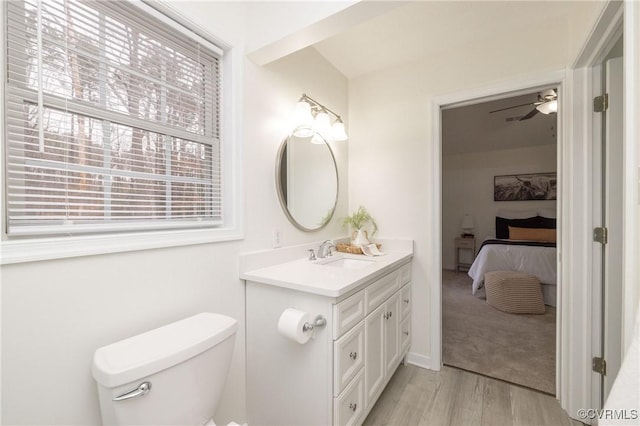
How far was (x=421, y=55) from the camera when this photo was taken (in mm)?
2158

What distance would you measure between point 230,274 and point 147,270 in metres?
0.41

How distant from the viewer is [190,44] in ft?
4.33

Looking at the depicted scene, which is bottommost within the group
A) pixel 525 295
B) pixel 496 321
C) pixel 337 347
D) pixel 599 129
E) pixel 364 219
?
pixel 496 321

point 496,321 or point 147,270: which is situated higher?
point 147,270

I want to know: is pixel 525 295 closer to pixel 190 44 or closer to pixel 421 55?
pixel 421 55

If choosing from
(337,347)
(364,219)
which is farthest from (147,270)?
(364,219)

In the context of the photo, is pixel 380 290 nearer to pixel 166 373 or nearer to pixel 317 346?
pixel 317 346

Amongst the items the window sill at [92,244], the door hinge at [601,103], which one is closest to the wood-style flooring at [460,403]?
the window sill at [92,244]

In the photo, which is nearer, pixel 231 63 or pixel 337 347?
pixel 337 347

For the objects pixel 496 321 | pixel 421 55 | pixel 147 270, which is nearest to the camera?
pixel 147 270

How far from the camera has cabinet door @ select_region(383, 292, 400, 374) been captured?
1.69 meters

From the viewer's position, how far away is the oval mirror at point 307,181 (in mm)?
1794

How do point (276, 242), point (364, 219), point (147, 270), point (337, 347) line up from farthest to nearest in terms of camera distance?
point (364, 219), point (276, 242), point (337, 347), point (147, 270)

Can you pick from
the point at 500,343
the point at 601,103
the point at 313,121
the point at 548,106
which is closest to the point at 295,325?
the point at 313,121
